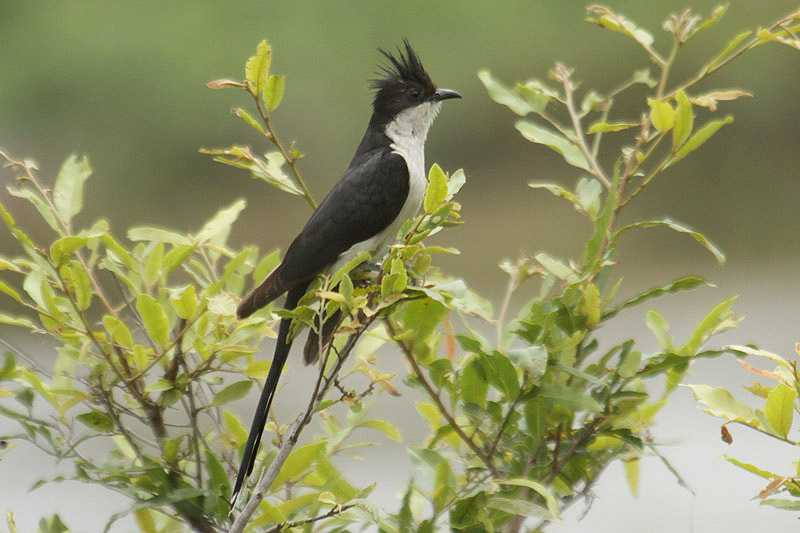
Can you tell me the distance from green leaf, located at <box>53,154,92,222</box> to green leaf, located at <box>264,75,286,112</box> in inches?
10.4

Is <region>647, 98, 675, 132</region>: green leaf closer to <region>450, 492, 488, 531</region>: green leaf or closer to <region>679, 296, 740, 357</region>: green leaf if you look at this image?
<region>679, 296, 740, 357</region>: green leaf

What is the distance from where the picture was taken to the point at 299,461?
1.33m

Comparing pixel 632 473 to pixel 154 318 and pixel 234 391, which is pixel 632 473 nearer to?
pixel 234 391

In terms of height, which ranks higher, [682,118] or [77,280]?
[682,118]

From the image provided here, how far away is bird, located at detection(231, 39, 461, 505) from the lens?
4.91 feet

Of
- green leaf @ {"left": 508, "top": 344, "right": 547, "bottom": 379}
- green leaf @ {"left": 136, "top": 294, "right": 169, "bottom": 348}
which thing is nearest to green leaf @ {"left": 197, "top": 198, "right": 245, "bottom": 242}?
green leaf @ {"left": 136, "top": 294, "right": 169, "bottom": 348}

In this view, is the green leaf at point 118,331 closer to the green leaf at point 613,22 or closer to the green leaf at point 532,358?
the green leaf at point 532,358

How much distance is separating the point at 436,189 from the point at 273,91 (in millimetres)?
284

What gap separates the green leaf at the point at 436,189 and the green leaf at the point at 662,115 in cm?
28

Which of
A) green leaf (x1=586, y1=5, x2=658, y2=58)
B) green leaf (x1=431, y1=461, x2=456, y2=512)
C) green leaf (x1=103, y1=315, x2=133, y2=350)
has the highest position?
green leaf (x1=586, y1=5, x2=658, y2=58)

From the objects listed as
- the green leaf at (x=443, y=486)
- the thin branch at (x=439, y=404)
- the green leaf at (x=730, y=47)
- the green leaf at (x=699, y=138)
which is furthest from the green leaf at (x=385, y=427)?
the green leaf at (x=730, y=47)

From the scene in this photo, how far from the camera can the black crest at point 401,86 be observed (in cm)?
215

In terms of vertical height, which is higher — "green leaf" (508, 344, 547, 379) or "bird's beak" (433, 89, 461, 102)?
"bird's beak" (433, 89, 461, 102)

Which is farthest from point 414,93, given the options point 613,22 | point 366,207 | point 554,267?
point 554,267
